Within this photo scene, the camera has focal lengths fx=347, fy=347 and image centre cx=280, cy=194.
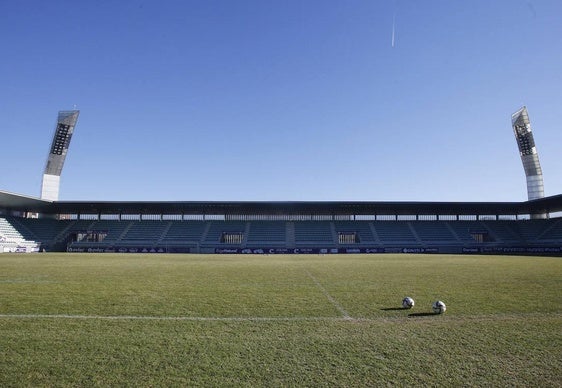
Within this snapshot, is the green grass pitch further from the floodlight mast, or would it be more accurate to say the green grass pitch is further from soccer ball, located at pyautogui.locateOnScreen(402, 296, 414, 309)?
the floodlight mast

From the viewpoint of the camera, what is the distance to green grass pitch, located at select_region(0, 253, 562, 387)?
4.89 m

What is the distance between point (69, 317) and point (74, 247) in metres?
59.8

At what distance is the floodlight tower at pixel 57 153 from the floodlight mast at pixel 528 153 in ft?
253

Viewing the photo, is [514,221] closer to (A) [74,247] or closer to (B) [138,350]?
(B) [138,350]

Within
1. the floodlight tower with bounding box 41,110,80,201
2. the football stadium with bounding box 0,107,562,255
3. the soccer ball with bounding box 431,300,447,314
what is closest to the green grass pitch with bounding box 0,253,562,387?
the soccer ball with bounding box 431,300,447,314

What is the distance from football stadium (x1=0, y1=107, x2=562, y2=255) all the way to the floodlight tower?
148 mm

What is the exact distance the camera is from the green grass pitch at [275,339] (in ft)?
16.1

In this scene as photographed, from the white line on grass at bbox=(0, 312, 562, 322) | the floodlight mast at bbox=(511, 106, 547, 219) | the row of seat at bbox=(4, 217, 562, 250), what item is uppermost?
the floodlight mast at bbox=(511, 106, 547, 219)

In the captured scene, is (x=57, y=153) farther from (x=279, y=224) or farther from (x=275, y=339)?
(x=275, y=339)

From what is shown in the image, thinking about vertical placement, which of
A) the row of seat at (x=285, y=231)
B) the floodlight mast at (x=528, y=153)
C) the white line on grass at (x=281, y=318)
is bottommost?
the white line on grass at (x=281, y=318)

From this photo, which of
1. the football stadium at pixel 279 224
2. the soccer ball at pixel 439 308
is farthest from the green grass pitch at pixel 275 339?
the football stadium at pixel 279 224

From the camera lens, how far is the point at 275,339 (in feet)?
22.0

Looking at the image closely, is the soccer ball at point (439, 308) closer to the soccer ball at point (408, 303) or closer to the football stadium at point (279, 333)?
the football stadium at point (279, 333)

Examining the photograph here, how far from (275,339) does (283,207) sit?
2278 inches
